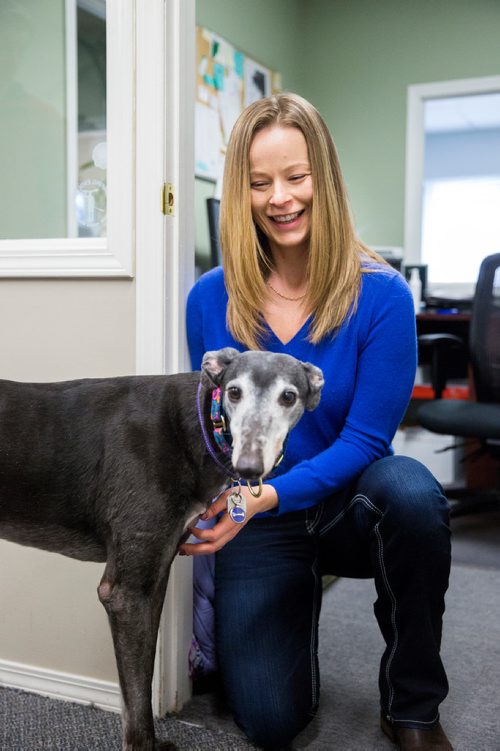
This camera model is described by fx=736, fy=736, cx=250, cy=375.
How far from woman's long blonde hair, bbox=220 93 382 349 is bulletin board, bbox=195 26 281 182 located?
6.66 ft

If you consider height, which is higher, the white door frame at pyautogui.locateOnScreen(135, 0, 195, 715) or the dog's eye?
the white door frame at pyautogui.locateOnScreen(135, 0, 195, 715)

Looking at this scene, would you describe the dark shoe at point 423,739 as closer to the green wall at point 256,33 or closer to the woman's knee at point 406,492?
the woman's knee at point 406,492

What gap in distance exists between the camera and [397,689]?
138 centimetres

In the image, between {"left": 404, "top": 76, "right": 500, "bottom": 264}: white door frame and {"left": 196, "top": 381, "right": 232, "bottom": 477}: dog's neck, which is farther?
{"left": 404, "top": 76, "right": 500, "bottom": 264}: white door frame

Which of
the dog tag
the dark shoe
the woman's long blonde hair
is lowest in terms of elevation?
the dark shoe

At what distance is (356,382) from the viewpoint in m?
1.45

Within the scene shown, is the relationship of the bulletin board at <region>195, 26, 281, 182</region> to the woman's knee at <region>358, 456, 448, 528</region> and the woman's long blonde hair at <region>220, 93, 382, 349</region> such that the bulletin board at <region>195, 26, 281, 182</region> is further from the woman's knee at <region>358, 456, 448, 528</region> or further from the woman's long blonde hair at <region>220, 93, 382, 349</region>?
the woman's knee at <region>358, 456, 448, 528</region>

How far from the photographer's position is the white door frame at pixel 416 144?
4.36 metres

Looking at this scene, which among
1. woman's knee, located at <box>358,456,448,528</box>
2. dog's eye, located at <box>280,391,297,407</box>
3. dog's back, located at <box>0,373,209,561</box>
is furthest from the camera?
woman's knee, located at <box>358,456,448,528</box>

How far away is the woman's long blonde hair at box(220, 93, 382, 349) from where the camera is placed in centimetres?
138

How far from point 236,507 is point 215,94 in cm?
277

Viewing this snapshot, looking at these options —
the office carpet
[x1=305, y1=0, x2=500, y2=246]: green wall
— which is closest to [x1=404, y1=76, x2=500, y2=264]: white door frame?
[x1=305, y1=0, x2=500, y2=246]: green wall

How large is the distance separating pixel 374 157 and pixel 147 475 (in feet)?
12.6

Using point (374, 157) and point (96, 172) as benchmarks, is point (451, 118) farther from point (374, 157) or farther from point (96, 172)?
point (96, 172)
